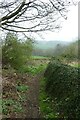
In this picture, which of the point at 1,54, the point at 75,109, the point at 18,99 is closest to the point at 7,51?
the point at 1,54

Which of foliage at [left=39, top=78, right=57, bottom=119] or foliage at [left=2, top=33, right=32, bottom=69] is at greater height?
foliage at [left=39, top=78, right=57, bottom=119]

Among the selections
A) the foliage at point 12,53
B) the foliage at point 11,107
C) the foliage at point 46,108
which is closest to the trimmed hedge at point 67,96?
the foliage at point 46,108

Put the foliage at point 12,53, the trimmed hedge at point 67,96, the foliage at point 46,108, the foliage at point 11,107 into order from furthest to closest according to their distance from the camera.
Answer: the foliage at point 12,53 < the foliage at point 11,107 < the foliage at point 46,108 < the trimmed hedge at point 67,96

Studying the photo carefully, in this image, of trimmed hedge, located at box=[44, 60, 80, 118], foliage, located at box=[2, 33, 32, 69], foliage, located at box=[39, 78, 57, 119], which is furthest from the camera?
foliage, located at box=[2, 33, 32, 69]

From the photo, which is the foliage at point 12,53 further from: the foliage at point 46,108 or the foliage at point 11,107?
the foliage at point 11,107

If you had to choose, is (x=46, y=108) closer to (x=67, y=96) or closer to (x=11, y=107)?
(x=67, y=96)

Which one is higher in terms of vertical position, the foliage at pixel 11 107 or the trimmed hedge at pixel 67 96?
the trimmed hedge at pixel 67 96

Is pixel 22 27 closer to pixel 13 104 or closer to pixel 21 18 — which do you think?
pixel 21 18

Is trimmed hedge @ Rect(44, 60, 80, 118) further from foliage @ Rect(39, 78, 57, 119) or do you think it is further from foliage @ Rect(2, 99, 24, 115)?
foliage @ Rect(2, 99, 24, 115)

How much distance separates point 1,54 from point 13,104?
17245 mm

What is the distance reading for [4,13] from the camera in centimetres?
1398

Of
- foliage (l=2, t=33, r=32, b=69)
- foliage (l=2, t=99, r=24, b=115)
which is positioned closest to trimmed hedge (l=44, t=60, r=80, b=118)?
foliage (l=2, t=99, r=24, b=115)

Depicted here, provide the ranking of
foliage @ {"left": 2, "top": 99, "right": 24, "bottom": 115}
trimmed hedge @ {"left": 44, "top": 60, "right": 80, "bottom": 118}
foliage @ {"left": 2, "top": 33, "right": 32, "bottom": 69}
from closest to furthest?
1. trimmed hedge @ {"left": 44, "top": 60, "right": 80, "bottom": 118}
2. foliage @ {"left": 2, "top": 99, "right": 24, "bottom": 115}
3. foliage @ {"left": 2, "top": 33, "right": 32, "bottom": 69}

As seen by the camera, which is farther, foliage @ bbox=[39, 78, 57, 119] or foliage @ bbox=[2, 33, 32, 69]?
foliage @ bbox=[2, 33, 32, 69]
